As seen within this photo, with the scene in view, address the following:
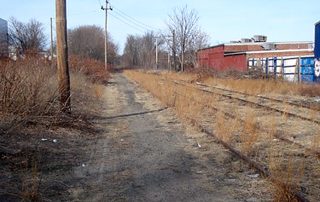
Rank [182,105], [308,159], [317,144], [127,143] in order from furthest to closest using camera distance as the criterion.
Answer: [182,105] → [127,143] → [317,144] → [308,159]

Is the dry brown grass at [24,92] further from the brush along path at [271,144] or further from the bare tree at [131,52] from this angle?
the bare tree at [131,52]

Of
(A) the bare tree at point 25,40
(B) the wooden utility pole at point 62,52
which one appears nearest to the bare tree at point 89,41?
(A) the bare tree at point 25,40

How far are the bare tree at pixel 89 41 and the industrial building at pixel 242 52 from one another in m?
29.1

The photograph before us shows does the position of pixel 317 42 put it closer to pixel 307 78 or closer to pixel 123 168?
pixel 307 78

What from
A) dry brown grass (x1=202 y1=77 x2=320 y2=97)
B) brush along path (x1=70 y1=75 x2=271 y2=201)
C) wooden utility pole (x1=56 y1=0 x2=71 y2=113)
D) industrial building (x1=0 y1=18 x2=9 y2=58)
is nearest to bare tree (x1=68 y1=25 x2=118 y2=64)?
dry brown grass (x1=202 y1=77 x2=320 y2=97)

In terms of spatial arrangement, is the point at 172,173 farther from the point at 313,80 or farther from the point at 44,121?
the point at 313,80

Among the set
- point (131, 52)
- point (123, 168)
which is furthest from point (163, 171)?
point (131, 52)

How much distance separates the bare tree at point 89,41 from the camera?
98075 mm

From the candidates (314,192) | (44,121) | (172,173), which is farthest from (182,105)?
A: (314,192)

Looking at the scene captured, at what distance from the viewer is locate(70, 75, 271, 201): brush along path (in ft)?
20.9

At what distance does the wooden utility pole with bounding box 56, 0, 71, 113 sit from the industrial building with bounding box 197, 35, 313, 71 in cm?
3884

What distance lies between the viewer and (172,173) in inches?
299

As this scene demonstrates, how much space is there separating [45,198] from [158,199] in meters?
1.56

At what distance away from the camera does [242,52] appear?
58125 millimetres
